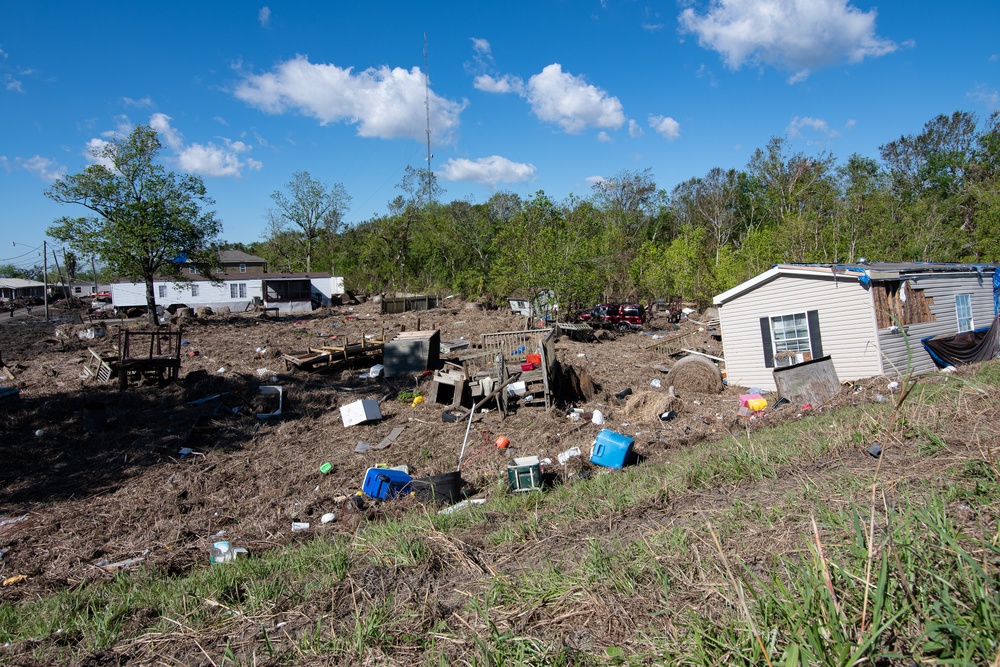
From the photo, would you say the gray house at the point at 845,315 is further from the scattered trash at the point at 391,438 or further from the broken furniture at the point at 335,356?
the broken furniture at the point at 335,356

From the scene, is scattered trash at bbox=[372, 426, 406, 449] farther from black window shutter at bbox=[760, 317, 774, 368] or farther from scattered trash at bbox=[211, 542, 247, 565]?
black window shutter at bbox=[760, 317, 774, 368]

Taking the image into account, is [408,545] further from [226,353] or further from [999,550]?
[226,353]

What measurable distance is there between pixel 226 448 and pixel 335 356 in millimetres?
6323

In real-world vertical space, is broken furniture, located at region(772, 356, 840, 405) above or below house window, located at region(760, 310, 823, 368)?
below

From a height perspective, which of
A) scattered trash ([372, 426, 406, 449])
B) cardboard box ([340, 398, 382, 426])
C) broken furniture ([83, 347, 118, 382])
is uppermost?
broken furniture ([83, 347, 118, 382])

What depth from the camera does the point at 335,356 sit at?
647 inches

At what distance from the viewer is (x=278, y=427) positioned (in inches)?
447

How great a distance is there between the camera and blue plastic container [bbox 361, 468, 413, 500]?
7.31m

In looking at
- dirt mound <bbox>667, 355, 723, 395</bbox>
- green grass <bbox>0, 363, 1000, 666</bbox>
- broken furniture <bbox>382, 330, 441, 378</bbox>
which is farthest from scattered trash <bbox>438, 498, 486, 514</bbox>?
Result: dirt mound <bbox>667, 355, 723, 395</bbox>

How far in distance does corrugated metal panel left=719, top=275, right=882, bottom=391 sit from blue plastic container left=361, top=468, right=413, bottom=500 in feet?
33.6

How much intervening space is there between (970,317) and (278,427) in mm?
18849

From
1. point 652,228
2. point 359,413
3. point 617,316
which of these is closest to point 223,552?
point 359,413

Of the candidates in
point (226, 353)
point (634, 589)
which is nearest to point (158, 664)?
point (634, 589)

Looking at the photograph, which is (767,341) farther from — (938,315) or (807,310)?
(938,315)
